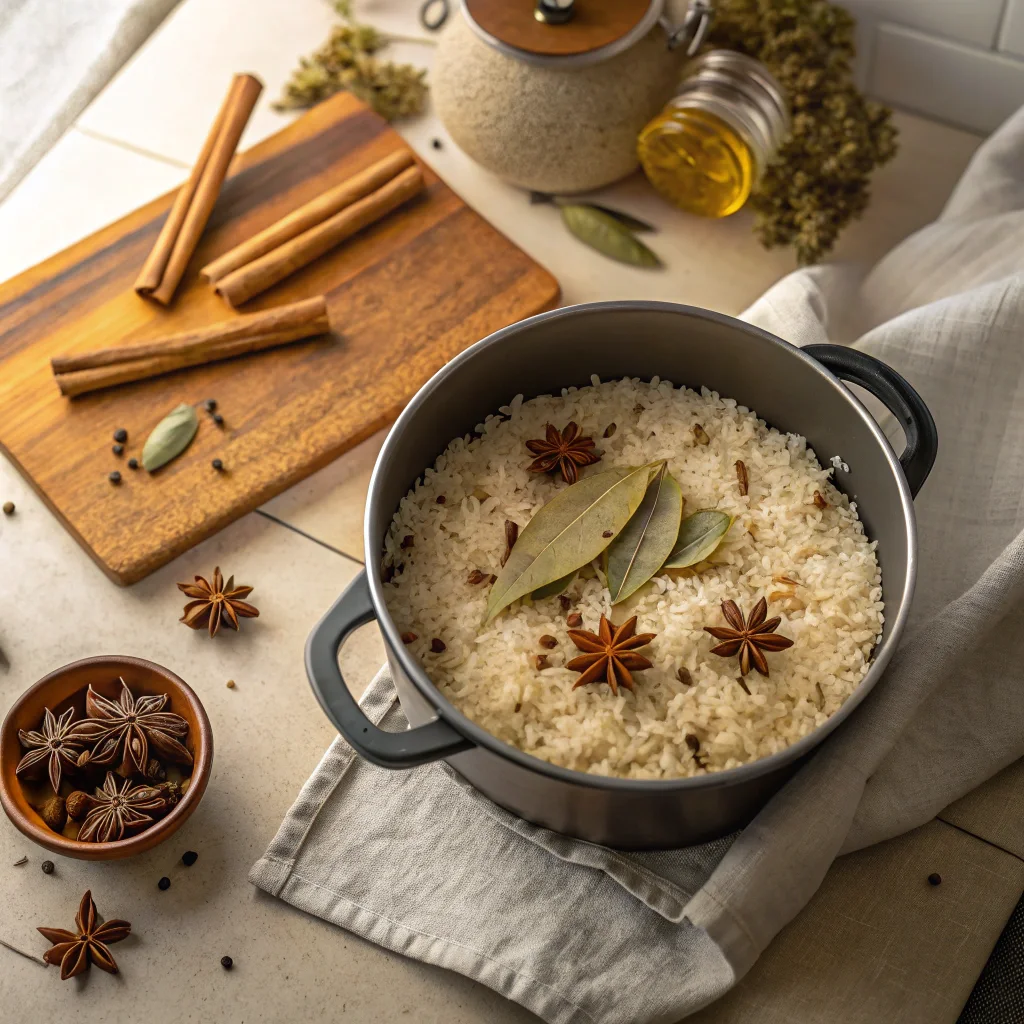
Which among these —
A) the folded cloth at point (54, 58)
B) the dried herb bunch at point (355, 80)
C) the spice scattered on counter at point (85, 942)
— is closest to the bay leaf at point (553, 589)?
the spice scattered on counter at point (85, 942)

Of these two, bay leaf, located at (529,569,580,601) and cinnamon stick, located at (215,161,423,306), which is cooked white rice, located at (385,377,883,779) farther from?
cinnamon stick, located at (215,161,423,306)

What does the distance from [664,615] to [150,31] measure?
1541 millimetres

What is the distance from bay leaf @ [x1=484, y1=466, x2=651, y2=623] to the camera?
44.5 inches

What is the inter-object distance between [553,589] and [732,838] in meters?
0.32

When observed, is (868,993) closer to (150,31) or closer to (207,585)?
(207,585)

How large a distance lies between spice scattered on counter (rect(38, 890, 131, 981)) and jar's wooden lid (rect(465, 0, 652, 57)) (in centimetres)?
119

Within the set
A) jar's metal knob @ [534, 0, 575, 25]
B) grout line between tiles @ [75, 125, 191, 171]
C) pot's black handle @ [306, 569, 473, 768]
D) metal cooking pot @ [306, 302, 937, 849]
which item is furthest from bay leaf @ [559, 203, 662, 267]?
pot's black handle @ [306, 569, 473, 768]

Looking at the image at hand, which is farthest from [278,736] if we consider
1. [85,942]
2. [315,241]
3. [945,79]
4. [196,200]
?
[945,79]

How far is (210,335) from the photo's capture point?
1515 millimetres

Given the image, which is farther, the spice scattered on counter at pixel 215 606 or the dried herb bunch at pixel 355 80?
the dried herb bunch at pixel 355 80

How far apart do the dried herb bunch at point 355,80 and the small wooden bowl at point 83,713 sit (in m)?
1.05

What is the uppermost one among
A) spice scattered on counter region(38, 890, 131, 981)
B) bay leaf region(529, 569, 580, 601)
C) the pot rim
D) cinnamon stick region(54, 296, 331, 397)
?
the pot rim

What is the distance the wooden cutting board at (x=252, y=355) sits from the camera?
1.43 meters

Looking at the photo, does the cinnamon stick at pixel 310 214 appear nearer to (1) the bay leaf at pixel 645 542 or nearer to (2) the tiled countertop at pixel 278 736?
(2) the tiled countertop at pixel 278 736
